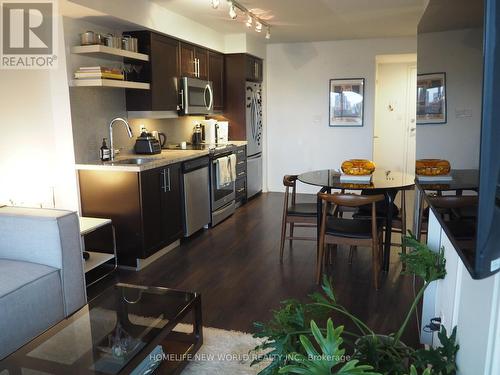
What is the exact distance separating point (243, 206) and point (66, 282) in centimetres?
356

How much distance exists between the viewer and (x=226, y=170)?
16.5 feet

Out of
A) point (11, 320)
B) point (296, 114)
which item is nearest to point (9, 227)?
point (11, 320)

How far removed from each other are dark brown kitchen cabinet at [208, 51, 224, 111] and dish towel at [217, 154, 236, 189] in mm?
A: 996

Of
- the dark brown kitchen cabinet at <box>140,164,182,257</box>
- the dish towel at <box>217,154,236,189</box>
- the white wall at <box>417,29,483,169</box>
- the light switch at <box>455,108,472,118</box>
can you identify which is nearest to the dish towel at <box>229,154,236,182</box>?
the dish towel at <box>217,154,236,189</box>

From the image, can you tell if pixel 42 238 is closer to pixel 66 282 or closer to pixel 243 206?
pixel 66 282

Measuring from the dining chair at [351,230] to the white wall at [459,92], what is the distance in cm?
134

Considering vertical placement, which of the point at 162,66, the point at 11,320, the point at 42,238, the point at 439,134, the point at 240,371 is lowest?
the point at 240,371

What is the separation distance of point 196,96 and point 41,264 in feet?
9.54

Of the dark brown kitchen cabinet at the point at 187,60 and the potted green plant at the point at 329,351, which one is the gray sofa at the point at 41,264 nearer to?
the potted green plant at the point at 329,351

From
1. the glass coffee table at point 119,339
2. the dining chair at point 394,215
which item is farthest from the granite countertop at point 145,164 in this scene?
the dining chair at point 394,215

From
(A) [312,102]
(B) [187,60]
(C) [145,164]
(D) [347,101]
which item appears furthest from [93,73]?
(D) [347,101]

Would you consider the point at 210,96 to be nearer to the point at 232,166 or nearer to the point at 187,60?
the point at 187,60

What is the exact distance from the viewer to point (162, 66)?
4215 mm

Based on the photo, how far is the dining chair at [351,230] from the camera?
2.94 m
